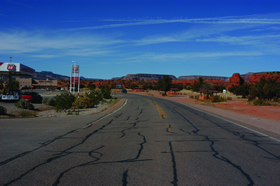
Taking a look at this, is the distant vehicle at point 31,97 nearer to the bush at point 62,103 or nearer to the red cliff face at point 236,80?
the bush at point 62,103

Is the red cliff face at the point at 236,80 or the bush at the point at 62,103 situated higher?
the red cliff face at the point at 236,80

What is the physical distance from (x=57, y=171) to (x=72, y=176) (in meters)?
Result: 0.51

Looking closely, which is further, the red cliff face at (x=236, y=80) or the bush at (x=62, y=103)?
the red cliff face at (x=236, y=80)

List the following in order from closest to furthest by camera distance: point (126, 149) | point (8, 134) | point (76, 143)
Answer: point (126, 149) → point (76, 143) → point (8, 134)

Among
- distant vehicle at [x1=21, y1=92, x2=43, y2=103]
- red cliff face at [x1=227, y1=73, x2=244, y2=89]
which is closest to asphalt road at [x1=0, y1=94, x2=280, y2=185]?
distant vehicle at [x1=21, y1=92, x2=43, y2=103]

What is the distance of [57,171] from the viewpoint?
543 centimetres

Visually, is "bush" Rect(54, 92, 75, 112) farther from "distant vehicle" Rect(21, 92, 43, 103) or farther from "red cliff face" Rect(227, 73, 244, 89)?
"red cliff face" Rect(227, 73, 244, 89)

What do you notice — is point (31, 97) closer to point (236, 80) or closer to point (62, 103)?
point (62, 103)

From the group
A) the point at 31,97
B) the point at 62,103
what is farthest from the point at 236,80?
the point at 62,103

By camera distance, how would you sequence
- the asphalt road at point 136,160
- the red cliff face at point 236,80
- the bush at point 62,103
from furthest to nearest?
the red cliff face at point 236,80 < the bush at point 62,103 < the asphalt road at point 136,160

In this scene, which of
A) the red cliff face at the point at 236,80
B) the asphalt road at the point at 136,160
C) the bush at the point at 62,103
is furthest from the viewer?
the red cliff face at the point at 236,80

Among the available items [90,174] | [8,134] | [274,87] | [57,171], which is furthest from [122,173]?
[274,87]

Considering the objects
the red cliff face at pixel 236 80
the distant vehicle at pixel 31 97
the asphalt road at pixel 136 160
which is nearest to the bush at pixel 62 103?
the distant vehicle at pixel 31 97

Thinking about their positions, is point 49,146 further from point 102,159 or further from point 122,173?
point 122,173
